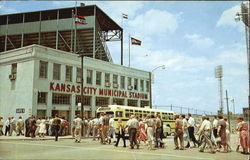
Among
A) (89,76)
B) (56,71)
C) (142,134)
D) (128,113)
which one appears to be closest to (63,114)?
(56,71)

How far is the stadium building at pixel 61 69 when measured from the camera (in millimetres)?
29438

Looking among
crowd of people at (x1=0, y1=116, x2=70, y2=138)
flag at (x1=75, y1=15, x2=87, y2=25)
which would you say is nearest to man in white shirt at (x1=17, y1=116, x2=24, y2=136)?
crowd of people at (x1=0, y1=116, x2=70, y2=138)

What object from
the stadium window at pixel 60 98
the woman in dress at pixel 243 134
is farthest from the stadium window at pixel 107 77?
the woman in dress at pixel 243 134

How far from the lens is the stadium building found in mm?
29438

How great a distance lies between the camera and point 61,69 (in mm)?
31922

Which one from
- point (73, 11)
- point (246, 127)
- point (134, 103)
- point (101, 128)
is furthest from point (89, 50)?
point (246, 127)

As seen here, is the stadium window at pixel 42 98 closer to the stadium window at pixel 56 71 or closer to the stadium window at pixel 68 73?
the stadium window at pixel 56 71

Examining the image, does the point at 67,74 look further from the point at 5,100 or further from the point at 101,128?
the point at 101,128

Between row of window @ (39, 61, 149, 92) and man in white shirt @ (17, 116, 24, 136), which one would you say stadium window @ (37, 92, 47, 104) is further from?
man in white shirt @ (17, 116, 24, 136)

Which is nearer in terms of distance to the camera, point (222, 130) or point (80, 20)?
point (222, 130)

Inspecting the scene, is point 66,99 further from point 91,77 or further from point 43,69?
point 91,77

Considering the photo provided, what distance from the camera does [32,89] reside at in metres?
28.5

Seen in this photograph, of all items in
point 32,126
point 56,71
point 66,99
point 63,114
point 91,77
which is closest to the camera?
point 32,126

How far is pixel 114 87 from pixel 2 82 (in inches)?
546
